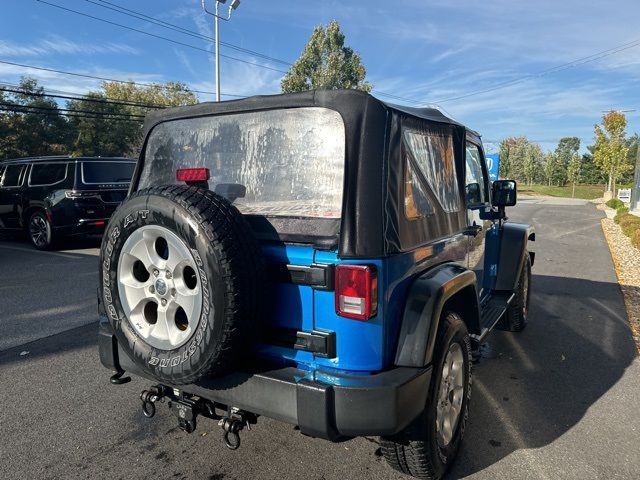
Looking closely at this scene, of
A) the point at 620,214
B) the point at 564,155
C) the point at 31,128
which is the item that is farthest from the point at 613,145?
the point at 564,155

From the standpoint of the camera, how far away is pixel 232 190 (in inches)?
104

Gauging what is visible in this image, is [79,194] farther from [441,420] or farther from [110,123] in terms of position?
[110,123]

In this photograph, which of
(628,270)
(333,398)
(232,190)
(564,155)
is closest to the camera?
(333,398)

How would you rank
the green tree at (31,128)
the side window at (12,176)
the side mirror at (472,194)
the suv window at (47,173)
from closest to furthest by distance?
the side mirror at (472,194) < the suv window at (47,173) < the side window at (12,176) < the green tree at (31,128)

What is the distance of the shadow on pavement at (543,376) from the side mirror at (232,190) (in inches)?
77.0

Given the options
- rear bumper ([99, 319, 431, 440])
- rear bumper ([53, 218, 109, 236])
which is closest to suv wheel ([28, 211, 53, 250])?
rear bumper ([53, 218, 109, 236])

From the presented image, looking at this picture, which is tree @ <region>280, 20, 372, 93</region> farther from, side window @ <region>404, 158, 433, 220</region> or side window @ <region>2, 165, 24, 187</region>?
side window @ <region>404, 158, 433, 220</region>

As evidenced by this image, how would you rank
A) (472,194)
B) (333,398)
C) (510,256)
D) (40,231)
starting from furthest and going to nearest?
(40,231) → (510,256) → (472,194) → (333,398)

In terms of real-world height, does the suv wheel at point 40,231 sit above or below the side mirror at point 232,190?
below

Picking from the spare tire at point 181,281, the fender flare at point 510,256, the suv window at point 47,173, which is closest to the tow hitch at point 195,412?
the spare tire at point 181,281

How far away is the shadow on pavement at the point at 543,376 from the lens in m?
2.98

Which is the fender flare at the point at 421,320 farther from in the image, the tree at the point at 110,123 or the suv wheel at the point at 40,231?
the tree at the point at 110,123

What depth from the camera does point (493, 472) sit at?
2637 mm

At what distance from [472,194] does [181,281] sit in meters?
2.53
